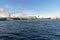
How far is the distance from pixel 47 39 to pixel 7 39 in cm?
689

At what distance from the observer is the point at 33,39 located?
23109 millimetres

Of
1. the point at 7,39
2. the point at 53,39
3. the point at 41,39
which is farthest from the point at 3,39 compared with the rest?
the point at 53,39

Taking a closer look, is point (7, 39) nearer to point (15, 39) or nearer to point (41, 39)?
point (15, 39)

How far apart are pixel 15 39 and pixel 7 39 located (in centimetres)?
137

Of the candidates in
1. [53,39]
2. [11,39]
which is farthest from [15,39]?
[53,39]

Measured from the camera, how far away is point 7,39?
23234 mm

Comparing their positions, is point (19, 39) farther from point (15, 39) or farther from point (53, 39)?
point (53, 39)

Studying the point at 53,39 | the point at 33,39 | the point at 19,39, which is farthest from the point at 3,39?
the point at 53,39

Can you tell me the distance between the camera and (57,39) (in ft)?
76.9

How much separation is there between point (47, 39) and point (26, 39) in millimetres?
3668

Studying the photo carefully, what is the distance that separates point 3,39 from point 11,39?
1.35m

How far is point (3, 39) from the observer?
75.7ft

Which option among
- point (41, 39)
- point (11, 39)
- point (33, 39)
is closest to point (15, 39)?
point (11, 39)

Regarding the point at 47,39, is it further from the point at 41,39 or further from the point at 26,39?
the point at 26,39
